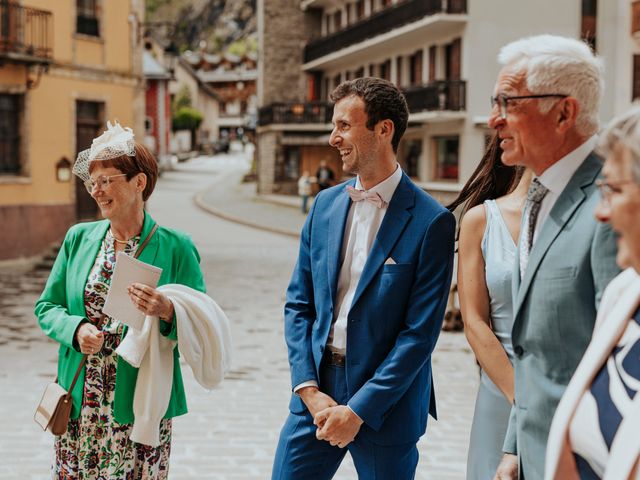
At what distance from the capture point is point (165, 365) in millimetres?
4191

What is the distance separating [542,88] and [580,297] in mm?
602

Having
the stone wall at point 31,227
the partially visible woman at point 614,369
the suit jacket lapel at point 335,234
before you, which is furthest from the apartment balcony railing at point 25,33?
the partially visible woman at point 614,369

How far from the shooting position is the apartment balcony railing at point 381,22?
1345 inches

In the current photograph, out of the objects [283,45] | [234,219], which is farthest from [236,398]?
[283,45]

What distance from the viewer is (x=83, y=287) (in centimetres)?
417

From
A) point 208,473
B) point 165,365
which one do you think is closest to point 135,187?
point 165,365

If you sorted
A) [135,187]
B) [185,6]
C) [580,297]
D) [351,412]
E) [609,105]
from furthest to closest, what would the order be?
[185,6], [609,105], [135,187], [351,412], [580,297]

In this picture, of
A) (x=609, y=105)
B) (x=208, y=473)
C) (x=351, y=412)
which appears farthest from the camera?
(x=609, y=105)

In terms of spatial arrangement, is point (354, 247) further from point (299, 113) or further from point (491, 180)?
point (299, 113)

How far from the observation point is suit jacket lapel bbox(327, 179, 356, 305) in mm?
3705

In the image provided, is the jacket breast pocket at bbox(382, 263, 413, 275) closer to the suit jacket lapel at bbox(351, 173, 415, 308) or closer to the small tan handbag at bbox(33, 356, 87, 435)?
the suit jacket lapel at bbox(351, 173, 415, 308)

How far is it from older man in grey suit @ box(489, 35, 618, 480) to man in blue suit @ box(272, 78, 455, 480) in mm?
695

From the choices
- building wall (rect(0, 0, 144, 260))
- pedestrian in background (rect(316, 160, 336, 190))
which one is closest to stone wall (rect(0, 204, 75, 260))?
building wall (rect(0, 0, 144, 260))

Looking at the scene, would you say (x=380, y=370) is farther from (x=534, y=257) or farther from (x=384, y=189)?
(x=534, y=257)
